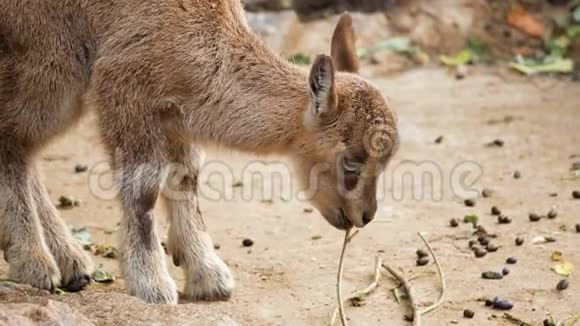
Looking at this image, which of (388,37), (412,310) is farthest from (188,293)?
(388,37)

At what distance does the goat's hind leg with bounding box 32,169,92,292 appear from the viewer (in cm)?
941

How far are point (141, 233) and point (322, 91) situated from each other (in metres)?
1.79

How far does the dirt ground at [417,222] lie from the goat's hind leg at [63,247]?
0.15 m

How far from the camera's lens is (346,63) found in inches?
371

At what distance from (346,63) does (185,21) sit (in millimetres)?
1372

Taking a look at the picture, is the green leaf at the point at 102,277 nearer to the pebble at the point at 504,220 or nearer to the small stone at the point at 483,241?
the small stone at the point at 483,241

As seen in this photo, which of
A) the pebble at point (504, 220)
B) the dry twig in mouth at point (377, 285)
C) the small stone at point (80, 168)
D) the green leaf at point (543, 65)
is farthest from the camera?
the green leaf at point (543, 65)

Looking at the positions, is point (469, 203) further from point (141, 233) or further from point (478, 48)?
point (478, 48)

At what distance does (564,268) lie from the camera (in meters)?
9.70

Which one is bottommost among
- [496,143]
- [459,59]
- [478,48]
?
[496,143]

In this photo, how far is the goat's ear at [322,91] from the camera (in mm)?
8430

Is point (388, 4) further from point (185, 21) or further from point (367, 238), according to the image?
point (185, 21)

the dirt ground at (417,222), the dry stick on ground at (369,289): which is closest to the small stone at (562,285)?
the dirt ground at (417,222)

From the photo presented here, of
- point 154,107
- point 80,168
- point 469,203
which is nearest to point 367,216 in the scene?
point 154,107
